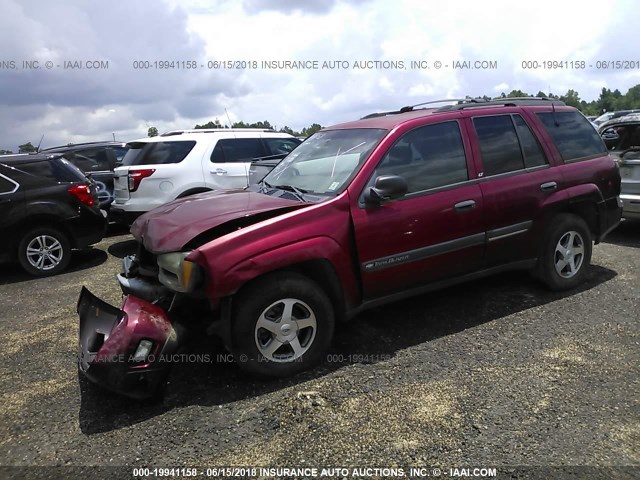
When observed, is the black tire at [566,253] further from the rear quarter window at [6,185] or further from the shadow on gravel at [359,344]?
the rear quarter window at [6,185]

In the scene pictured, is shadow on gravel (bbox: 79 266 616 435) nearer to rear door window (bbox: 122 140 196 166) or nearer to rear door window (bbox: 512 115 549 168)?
rear door window (bbox: 512 115 549 168)

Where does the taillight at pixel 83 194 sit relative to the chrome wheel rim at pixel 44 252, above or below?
above

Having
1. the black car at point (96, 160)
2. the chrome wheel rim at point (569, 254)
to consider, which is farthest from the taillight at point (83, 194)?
the chrome wheel rim at point (569, 254)

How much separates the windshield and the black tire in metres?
2.04

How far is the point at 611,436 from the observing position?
108 inches

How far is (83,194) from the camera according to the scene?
23.0 feet

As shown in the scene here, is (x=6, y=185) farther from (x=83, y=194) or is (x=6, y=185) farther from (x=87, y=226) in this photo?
(x=87, y=226)

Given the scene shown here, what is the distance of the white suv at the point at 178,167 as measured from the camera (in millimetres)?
7293

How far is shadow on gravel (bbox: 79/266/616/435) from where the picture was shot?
3.24 meters

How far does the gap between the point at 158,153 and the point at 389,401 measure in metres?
5.78

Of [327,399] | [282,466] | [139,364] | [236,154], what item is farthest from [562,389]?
[236,154]

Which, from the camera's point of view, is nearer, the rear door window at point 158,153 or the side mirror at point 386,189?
the side mirror at point 386,189

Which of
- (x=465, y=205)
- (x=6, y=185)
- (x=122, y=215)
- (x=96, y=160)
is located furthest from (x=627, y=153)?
(x=96, y=160)

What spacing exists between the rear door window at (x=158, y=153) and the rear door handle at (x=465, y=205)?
4897mm
